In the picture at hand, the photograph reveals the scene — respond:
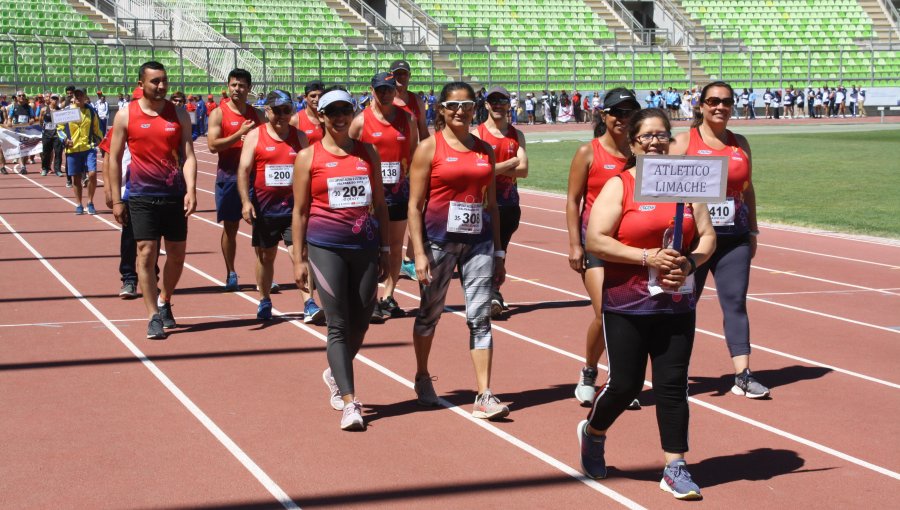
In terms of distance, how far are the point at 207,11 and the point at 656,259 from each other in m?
48.6

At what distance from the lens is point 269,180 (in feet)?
34.6

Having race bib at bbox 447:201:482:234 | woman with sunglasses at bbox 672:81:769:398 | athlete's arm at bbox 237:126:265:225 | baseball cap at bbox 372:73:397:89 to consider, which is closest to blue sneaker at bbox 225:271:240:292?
athlete's arm at bbox 237:126:265:225

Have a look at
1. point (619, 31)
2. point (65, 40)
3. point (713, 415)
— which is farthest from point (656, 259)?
point (619, 31)

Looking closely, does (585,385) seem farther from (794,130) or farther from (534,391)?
(794,130)

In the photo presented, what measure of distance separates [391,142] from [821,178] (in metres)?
17.1

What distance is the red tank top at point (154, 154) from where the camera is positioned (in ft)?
31.5

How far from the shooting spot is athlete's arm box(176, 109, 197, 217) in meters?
9.66

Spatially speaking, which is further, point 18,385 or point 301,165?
point 18,385

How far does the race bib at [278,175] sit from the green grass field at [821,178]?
9.11 meters

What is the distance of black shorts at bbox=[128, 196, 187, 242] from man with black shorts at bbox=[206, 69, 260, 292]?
6.11 feet

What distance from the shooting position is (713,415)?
7312 millimetres

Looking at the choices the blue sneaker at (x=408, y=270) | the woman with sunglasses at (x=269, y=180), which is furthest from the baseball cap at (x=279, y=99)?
the blue sneaker at (x=408, y=270)

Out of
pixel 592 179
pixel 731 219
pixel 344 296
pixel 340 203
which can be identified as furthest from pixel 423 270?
pixel 731 219

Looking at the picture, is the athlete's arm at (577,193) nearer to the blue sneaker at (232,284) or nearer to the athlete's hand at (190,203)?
the athlete's hand at (190,203)
